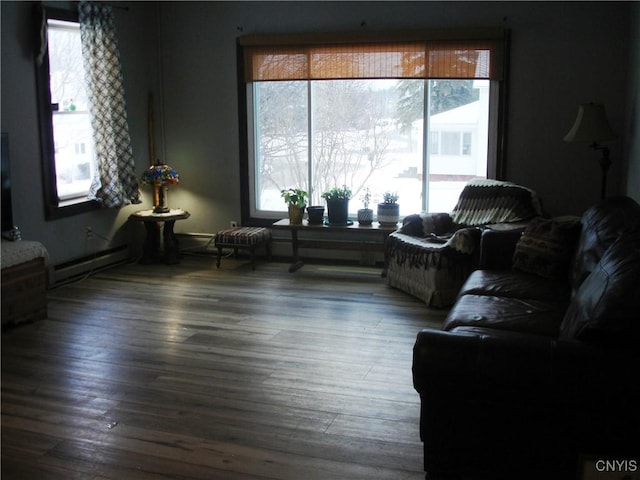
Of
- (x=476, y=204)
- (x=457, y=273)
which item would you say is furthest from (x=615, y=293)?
(x=476, y=204)

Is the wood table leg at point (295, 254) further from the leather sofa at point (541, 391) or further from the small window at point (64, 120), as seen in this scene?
the leather sofa at point (541, 391)

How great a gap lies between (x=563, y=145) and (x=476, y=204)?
3.13ft

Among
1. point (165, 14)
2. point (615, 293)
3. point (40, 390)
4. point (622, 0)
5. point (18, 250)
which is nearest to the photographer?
point (615, 293)

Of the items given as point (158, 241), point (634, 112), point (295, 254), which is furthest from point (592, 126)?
point (158, 241)

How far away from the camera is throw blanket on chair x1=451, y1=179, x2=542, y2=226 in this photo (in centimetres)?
563

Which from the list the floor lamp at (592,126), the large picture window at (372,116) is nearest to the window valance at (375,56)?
the large picture window at (372,116)

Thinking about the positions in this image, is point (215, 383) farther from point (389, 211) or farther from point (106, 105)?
point (106, 105)

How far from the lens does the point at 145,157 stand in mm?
7066

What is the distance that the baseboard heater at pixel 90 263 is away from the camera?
6.11 m

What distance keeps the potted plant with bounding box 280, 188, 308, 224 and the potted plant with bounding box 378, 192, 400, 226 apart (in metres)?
0.70

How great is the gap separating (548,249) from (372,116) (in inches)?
103

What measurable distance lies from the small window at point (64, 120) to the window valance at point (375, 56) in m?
1.49

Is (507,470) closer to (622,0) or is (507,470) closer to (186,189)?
(622,0)

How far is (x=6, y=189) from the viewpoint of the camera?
525 cm
